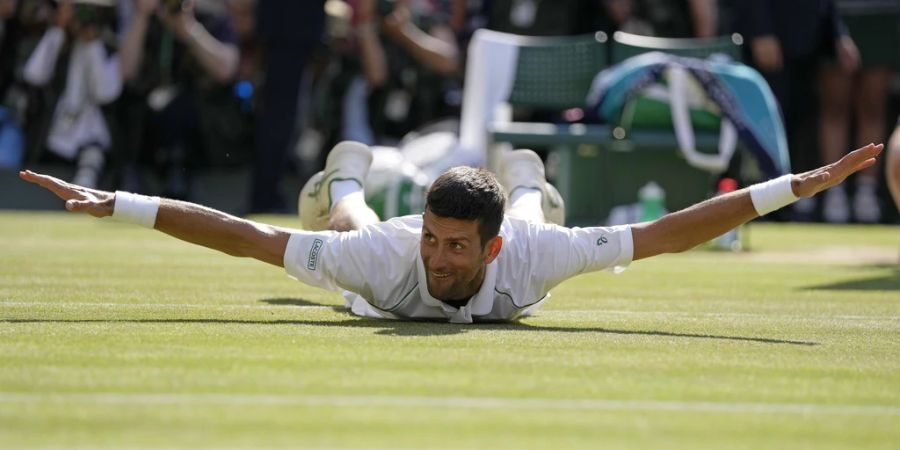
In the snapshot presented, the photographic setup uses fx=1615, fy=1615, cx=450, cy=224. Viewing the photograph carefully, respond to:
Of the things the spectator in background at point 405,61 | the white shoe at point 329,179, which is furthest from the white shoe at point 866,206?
the white shoe at point 329,179

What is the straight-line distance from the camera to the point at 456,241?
6586 millimetres

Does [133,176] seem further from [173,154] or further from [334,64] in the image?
[334,64]

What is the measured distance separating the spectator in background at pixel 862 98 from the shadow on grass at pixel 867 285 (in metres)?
7.02

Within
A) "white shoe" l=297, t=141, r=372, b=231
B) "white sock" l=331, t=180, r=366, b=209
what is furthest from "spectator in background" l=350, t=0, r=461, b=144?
"white sock" l=331, t=180, r=366, b=209

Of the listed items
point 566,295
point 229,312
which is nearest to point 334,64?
point 566,295

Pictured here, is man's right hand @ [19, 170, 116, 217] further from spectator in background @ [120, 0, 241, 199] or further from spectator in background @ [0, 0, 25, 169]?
spectator in background @ [0, 0, 25, 169]

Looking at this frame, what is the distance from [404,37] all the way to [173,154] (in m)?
2.70

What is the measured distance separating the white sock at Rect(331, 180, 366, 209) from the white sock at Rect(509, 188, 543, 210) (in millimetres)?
793

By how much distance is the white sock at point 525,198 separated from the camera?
8289 millimetres

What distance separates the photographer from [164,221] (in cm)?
673

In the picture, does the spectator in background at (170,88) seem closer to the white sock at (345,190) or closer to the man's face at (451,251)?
the white sock at (345,190)

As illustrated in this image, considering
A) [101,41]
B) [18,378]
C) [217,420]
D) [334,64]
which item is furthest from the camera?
[334,64]

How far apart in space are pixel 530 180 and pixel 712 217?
199cm

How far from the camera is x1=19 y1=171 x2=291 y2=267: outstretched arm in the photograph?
6645mm
